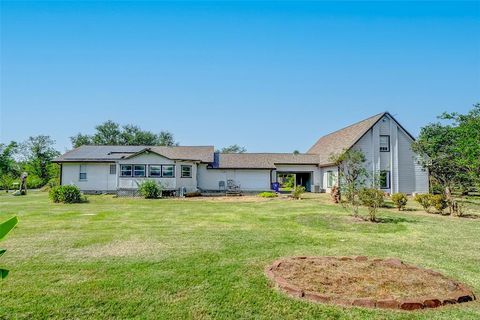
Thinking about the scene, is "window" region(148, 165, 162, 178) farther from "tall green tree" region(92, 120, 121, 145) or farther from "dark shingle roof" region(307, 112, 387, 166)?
"tall green tree" region(92, 120, 121, 145)

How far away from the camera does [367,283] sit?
5.21m

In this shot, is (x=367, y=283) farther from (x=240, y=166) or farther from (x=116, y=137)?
(x=116, y=137)

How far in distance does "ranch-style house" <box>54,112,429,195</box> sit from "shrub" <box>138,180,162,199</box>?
158 centimetres

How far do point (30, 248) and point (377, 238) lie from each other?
9.39 m

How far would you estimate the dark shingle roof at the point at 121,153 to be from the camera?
1137 inches

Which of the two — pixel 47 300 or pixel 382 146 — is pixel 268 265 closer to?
pixel 47 300

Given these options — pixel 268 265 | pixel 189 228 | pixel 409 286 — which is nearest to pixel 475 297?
pixel 409 286

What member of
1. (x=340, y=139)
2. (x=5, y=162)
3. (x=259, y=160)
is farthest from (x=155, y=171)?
(x=5, y=162)

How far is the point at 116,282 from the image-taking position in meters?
5.28

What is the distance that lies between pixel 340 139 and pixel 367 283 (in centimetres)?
2746

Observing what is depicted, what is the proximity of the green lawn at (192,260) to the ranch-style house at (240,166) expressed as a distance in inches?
546

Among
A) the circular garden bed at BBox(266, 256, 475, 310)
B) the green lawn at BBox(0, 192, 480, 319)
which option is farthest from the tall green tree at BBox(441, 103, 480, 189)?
the circular garden bed at BBox(266, 256, 475, 310)

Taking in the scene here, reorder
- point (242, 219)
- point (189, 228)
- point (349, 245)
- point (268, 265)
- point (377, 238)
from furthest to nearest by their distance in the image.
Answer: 1. point (242, 219)
2. point (189, 228)
3. point (377, 238)
4. point (349, 245)
5. point (268, 265)

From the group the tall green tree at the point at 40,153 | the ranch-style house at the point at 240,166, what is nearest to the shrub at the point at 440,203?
the ranch-style house at the point at 240,166
